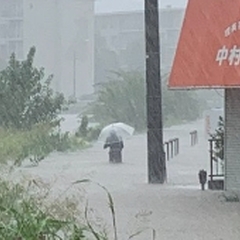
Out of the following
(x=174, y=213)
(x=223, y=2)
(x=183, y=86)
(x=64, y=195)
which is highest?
(x=223, y=2)

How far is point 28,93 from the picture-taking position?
41.0 ft

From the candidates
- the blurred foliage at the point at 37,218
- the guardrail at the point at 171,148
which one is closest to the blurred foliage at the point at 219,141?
the guardrail at the point at 171,148

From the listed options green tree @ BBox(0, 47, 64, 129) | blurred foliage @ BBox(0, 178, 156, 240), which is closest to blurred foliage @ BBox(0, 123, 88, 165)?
green tree @ BBox(0, 47, 64, 129)

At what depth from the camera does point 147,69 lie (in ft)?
→ 36.4

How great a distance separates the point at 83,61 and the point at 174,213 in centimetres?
431

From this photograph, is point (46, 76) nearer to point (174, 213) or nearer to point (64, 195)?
point (174, 213)

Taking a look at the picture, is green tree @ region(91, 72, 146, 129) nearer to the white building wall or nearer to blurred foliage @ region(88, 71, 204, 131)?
blurred foliage @ region(88, 71, 204, 131)

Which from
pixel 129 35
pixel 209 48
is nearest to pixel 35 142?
pixel 129 35

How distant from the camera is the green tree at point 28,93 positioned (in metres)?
11.7

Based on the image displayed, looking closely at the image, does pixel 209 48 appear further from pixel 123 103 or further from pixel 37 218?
pixel 123 103

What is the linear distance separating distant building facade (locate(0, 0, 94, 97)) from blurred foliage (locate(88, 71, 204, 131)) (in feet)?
1.72

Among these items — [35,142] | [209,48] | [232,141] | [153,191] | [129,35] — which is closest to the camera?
[209,48]

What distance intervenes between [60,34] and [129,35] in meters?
0.96

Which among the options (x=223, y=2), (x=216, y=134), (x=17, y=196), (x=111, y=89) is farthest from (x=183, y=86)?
(x=111, y=89)
